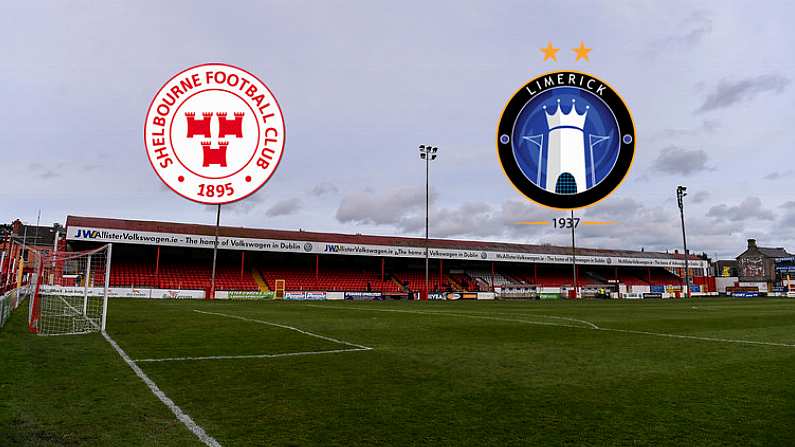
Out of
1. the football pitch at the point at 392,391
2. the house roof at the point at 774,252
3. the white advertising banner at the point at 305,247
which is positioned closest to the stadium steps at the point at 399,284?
the white advertising banner at the point at 305,247

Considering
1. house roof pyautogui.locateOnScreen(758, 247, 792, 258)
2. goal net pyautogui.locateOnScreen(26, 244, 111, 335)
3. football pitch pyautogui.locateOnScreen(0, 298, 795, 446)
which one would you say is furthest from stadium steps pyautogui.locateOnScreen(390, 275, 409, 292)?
house roof pyautogui.locateOnScreen(758, 247, 792, 258)

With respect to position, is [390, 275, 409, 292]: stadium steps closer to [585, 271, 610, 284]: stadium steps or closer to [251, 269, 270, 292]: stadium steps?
[251, 269, 270, 292]: stadium steps

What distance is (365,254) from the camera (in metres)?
54.7

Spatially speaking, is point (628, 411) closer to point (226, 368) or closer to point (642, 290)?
point (226, 368)

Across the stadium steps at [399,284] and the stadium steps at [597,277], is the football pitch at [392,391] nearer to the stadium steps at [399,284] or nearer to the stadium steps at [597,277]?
the stadium steps at [399,284]

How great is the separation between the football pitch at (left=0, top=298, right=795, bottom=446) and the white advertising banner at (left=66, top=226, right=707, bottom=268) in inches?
1355

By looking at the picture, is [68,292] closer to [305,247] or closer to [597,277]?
[305,247]

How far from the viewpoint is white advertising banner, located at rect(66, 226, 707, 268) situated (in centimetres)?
4359

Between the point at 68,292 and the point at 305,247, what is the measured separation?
2310 centimetres

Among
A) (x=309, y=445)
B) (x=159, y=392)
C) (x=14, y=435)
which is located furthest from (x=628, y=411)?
(x=14, y=435)

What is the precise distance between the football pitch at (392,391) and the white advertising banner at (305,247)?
34426mm

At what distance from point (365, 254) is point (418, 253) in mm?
6490

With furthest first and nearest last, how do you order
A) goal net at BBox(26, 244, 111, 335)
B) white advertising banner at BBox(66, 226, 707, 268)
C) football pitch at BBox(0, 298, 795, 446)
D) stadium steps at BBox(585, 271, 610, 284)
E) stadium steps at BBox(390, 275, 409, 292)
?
stadium steps at BBox(585, 271, 610, 284)
stadium steps at BBox(390, 275, 409, 292)
white advertising banner at BBox(66, 226, 707, 268)
goal net at BBox(26, 244, 111, 335)
football pitch at BBox(0, 298, 795, 446)

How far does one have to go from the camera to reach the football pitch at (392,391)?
16.3 feet
